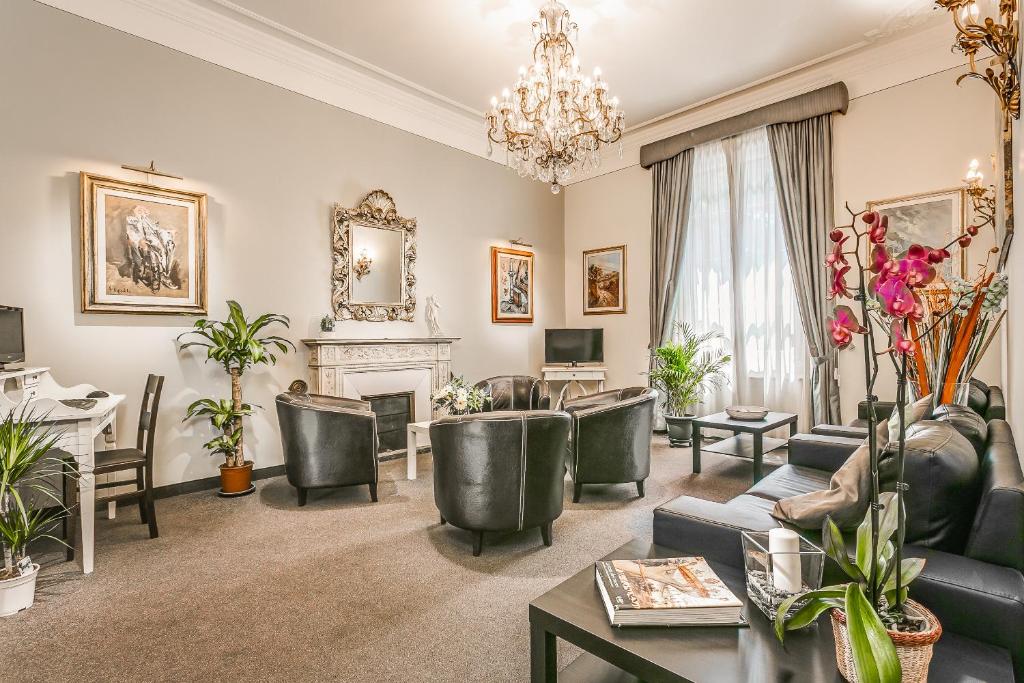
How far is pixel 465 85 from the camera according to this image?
5.26 metres

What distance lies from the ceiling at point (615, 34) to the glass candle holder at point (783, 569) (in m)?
4.10

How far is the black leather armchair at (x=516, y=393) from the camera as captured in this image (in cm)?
521

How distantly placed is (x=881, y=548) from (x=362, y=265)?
480 cm

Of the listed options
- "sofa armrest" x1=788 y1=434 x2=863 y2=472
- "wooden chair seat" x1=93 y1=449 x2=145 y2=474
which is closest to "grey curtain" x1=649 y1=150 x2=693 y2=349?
"sofa armrest" x1=788 y1=434 x2=863 y2=472

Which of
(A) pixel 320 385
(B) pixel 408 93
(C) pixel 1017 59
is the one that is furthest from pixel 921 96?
(A) pixel 320 385

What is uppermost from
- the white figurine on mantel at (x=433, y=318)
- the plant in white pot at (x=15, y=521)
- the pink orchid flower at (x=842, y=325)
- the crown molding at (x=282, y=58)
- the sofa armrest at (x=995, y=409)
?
the crown molding at (x=282, y=58)

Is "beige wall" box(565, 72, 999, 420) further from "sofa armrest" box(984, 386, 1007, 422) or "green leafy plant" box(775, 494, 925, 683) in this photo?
"green leafy plant" box(775, 494, 925, 683)

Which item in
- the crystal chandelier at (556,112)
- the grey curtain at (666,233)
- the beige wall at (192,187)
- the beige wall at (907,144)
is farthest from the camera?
the grey curtain at (666,233)

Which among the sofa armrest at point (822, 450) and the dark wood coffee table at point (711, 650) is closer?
the dark wood coffee table at point (711, 650)

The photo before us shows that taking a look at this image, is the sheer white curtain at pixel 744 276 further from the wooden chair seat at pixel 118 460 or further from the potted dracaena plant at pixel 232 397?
the wooden chair seat at pixel 118 460

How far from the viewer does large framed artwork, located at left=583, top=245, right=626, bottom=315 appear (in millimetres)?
6688

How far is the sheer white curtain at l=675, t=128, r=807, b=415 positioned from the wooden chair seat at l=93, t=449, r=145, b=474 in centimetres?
532

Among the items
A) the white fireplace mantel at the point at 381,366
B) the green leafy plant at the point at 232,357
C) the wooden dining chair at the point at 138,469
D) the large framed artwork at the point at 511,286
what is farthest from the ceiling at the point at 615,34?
the wooden dining chair at the point at 138,469

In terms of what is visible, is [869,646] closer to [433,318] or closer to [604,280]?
[433,318]
